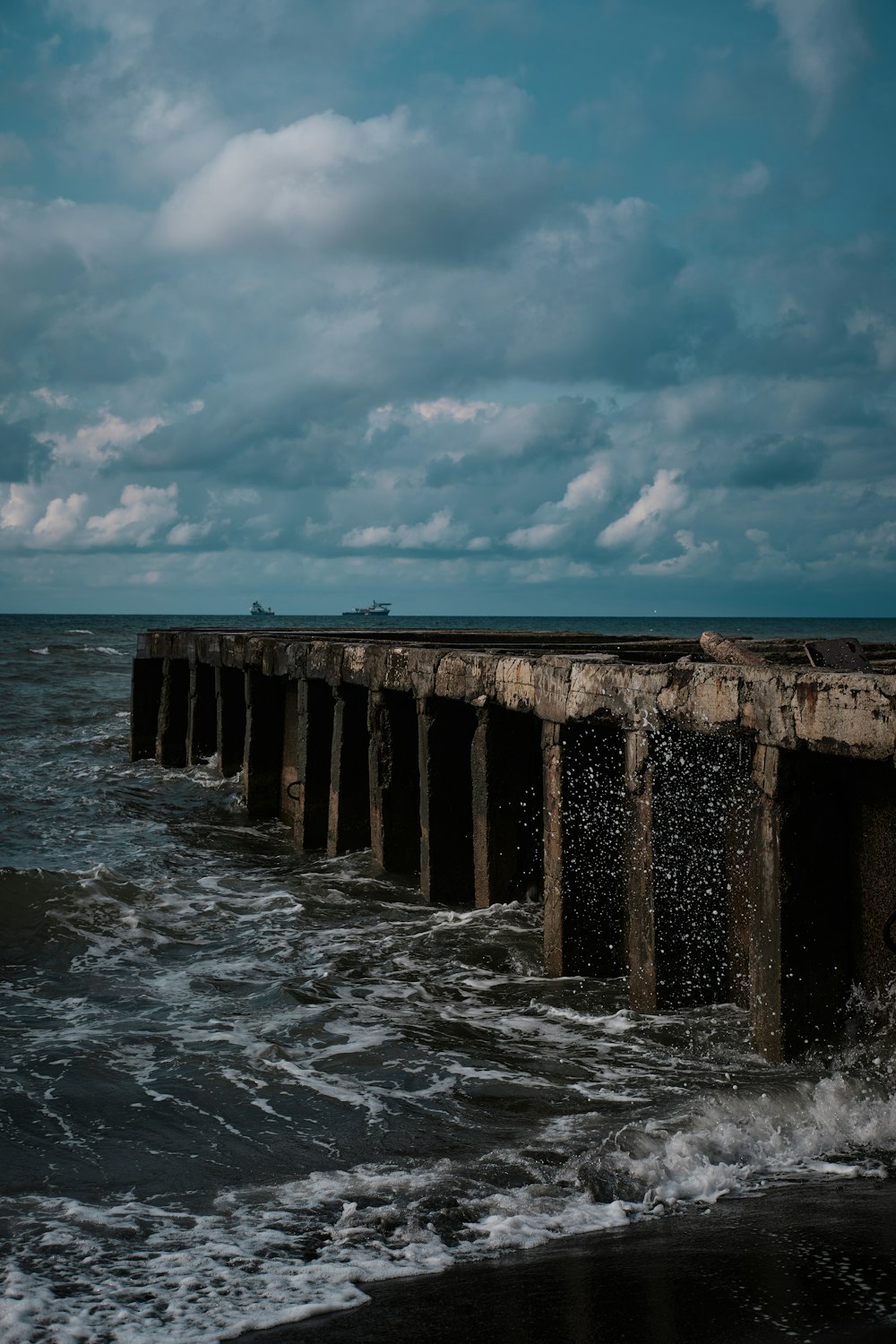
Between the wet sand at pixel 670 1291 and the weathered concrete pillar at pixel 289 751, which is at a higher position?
the weathered concrete pillar at pixel 289 751

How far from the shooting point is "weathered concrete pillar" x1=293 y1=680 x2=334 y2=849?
11398 millimetres

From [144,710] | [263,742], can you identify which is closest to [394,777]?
[263,742]

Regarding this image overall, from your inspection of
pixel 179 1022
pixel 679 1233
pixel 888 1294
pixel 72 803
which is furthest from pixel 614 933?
pixel 72 803

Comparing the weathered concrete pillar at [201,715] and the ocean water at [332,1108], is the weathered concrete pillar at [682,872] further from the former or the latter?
the weathered concrete pillar at [201,715]

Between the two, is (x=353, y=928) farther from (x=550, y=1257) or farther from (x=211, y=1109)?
(x=550, y=1257)

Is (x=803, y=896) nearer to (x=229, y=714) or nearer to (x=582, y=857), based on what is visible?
(x=582, y=857)

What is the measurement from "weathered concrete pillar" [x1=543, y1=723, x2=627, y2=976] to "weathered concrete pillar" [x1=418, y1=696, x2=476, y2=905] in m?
1.89

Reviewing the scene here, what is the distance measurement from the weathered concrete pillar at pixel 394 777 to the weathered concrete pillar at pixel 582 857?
2.87m

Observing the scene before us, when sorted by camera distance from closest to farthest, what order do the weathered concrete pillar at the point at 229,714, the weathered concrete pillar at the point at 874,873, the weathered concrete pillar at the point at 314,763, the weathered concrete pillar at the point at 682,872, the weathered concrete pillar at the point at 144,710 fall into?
the weathered concrete pillar at the point at 874,873, the weathered concrete pillar at the point at 682,872, the weathered concrete pillar at the point at 314,763, the weathered concrete pillar at the point at 229,714, the weathered concrete pillar at the point at 144,710

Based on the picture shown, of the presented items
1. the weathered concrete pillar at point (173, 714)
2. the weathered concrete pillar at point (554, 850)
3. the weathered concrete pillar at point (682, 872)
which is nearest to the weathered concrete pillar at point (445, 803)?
the weathered concrete pillar at point (554, 850)

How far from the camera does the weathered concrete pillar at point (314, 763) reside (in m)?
11.4

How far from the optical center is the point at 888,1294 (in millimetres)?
3402

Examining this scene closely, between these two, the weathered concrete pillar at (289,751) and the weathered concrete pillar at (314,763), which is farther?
the weathered concrete pillar at (289,751)

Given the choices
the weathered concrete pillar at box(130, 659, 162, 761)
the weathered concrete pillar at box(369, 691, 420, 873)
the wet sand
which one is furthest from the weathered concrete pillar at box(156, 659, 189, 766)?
the wet sand
